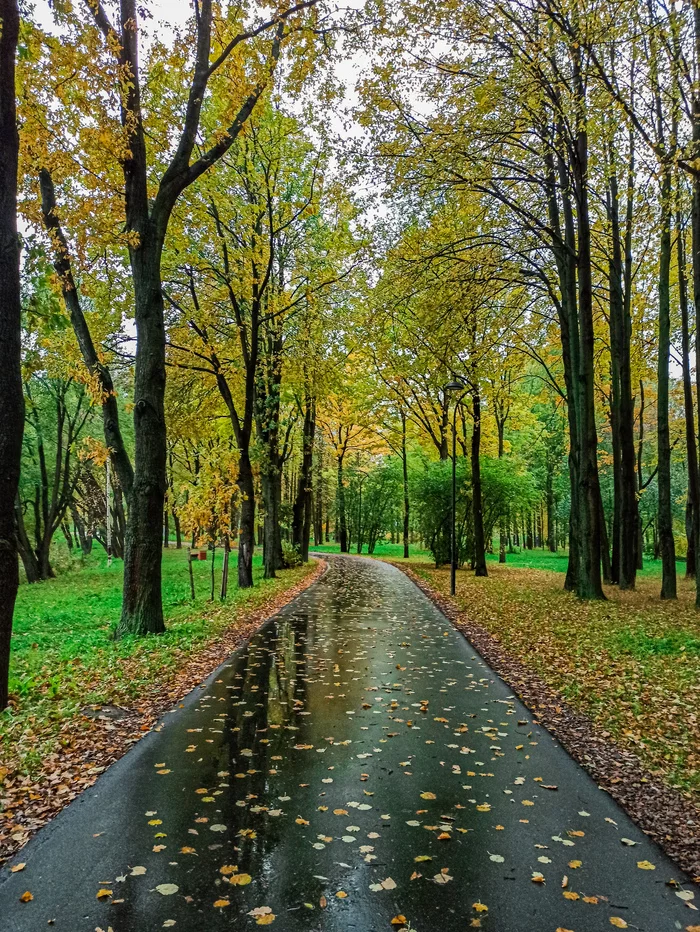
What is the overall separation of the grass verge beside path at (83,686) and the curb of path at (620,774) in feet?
12.8

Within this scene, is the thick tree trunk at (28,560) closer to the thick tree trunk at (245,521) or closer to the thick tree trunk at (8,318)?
the thick tree trunk at (245,521)

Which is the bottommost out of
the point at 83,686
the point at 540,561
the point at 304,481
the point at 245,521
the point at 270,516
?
the point at 540,561

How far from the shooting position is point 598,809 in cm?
391

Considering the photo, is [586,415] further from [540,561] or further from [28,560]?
[28,560]

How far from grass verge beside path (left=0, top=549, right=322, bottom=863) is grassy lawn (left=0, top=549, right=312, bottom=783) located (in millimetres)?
12

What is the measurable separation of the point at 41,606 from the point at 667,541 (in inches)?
641

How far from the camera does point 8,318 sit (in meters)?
5.16

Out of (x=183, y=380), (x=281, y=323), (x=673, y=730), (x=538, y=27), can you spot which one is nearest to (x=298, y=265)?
(x=281, y=323)

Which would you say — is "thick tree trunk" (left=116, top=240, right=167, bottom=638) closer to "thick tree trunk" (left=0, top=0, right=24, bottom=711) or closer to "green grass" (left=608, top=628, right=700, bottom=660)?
"thick tree trunk" (left=0, top=0, right=24, bottom=711)

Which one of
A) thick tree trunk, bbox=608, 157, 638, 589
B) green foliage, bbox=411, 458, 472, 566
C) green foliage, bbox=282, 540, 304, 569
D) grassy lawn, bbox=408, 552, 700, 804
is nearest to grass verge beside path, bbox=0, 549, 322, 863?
grassy lawn, bbox=408, 552, 700, 804

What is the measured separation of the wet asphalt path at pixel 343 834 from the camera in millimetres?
2787

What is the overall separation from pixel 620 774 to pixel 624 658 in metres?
3.73

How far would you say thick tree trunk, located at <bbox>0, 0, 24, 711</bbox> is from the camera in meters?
5.09

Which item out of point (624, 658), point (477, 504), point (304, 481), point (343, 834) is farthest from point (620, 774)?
point (304, 481)
